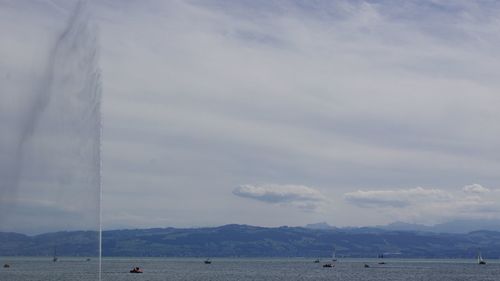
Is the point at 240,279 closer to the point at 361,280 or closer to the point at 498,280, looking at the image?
the point at 361,280

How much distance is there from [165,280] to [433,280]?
7638 centimetres

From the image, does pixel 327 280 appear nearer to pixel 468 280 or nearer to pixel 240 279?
pixel 240 279

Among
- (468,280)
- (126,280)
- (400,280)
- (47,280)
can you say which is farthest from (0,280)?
(468,280)

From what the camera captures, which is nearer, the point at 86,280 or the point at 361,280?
the point at 86,280

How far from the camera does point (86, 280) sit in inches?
6708

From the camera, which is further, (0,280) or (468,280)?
(468,280)

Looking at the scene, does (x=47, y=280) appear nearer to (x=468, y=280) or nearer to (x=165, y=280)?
(x=165, y=280)

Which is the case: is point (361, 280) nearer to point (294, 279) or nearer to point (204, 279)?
point (294, 279)

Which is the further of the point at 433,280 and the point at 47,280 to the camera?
the point at 433,280

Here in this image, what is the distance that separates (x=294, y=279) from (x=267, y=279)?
7785 mm

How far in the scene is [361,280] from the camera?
183m

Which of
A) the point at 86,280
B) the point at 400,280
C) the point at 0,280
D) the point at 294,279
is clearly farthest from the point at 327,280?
the point at 0,280

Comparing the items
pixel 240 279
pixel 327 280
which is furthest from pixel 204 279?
pixel 327 280

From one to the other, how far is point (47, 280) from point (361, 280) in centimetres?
8562
